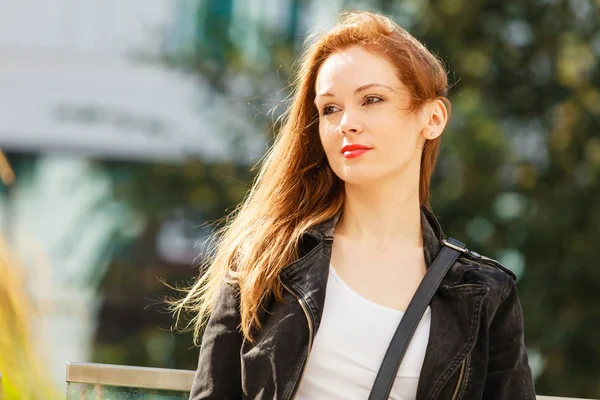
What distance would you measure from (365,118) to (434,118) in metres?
0.23

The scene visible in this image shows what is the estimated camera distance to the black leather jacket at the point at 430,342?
2279 millimetres

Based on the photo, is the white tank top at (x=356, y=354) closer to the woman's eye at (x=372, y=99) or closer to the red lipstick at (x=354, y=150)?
the red lipstick at (x=354, y=150)

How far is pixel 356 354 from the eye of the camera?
2318mm

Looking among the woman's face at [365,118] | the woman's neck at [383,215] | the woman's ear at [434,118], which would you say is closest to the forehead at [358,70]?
the woman's face at [365,118]

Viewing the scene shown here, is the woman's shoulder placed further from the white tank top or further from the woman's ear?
the woman's ear

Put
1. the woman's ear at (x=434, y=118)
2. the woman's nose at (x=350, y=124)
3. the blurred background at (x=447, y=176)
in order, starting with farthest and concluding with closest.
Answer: the blurred background at (x=447, y=176), the woman's ear at (x=434, y=118), the woman's nose at (x=350, y=124)

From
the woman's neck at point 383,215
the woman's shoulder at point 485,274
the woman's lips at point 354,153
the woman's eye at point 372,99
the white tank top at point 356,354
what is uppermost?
the woman's eye at point 372,99

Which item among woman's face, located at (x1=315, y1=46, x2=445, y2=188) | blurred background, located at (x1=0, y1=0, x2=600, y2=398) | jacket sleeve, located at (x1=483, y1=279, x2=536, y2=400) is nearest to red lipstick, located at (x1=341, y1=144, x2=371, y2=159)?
woman's face, located at (x1=315, y1=46, x2=445, y2=188)

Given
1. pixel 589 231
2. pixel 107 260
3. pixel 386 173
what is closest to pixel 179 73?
pixel 107 260

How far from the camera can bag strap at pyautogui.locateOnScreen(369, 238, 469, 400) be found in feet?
7.38

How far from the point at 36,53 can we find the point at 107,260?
3.72m

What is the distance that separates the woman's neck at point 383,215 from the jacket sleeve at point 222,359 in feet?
1.16

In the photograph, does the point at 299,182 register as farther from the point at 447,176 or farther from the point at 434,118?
the point at 447,176

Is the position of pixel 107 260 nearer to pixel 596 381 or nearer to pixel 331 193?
pixel 596 381
